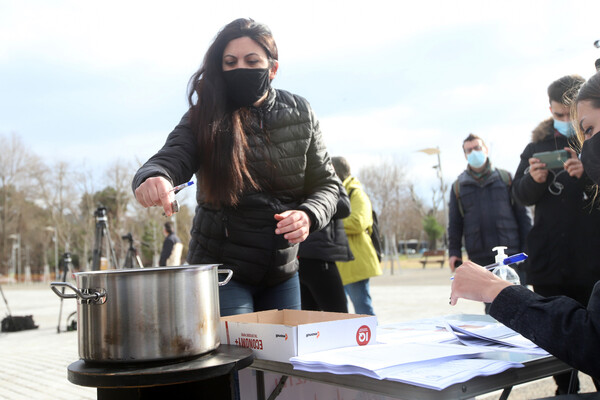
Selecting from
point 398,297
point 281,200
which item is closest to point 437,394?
point 281,200

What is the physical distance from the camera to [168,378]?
1.14 m

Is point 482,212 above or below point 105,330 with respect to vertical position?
above

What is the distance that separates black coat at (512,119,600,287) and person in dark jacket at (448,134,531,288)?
0.79 metres

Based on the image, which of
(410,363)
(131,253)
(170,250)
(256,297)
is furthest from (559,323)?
(170,250)

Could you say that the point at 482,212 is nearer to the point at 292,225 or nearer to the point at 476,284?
the point at 292,225

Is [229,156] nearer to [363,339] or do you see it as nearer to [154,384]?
[363,339]

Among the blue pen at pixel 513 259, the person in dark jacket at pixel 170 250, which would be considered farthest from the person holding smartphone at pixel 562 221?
the person in dark jacket at pixel 170 250

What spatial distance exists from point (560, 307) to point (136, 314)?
94 centimetres

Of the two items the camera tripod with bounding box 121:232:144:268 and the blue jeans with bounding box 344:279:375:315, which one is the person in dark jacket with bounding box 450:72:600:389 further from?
the camera tripod with bounding box 121:232:144:268

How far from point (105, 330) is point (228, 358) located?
29cm

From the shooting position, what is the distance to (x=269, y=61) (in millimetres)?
2139

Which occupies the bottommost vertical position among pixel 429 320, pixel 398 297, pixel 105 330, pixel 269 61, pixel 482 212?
pixel 398 297

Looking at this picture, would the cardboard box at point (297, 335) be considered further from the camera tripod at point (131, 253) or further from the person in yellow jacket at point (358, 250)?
the camera tripod at point (131, 253)

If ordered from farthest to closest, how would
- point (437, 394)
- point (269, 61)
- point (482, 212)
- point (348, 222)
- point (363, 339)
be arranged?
point (348, 222) → point (482, 212) → point (269, 61) → point (363, 339) → point (437, 394)
